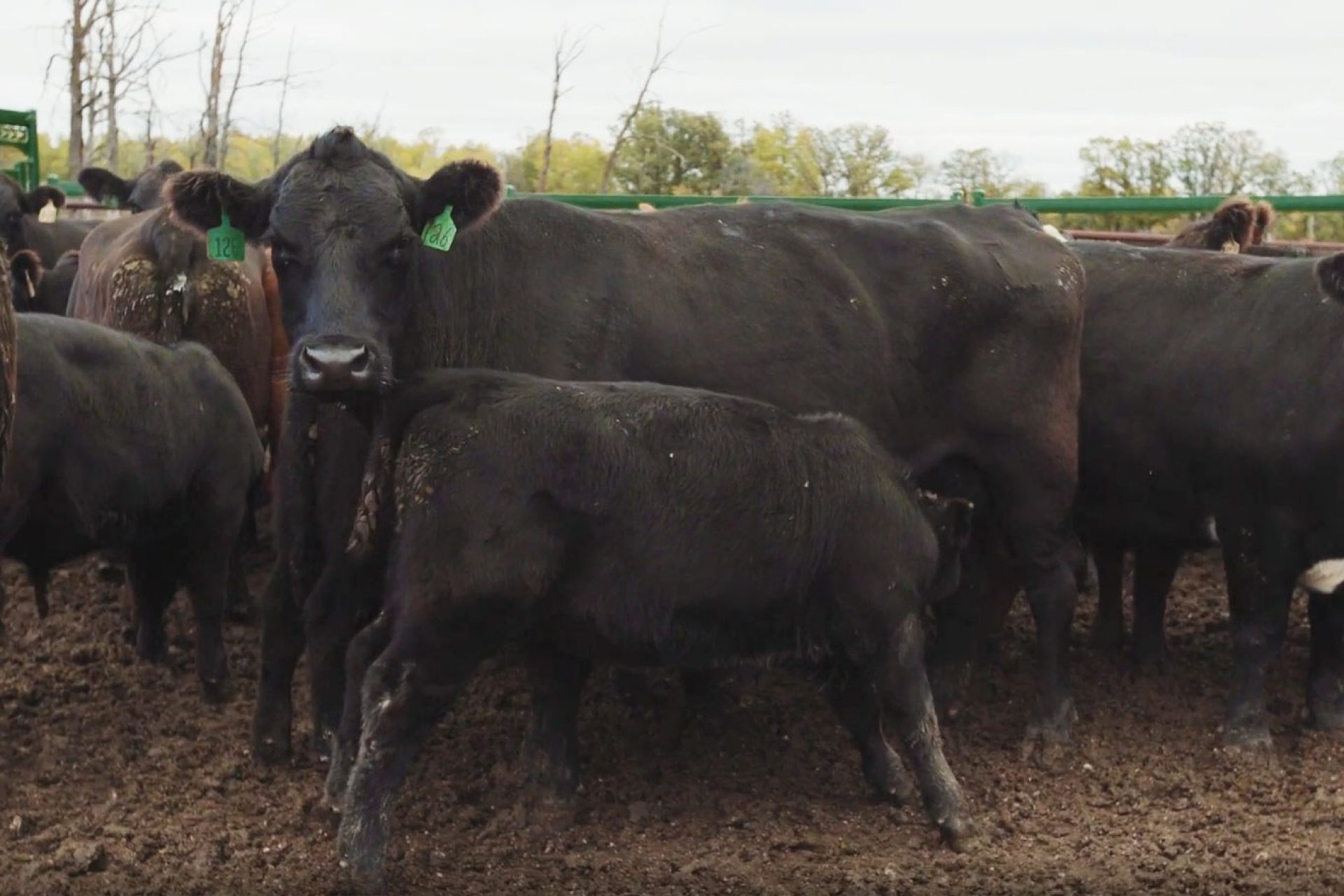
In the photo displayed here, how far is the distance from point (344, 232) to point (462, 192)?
0.45m

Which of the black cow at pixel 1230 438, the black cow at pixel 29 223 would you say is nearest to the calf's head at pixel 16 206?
the black cow at pixel 29 223

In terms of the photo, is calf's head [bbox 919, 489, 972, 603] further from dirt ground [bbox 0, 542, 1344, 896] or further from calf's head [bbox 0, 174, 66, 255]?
calf's head [bbox 0, 174, 66, 255]

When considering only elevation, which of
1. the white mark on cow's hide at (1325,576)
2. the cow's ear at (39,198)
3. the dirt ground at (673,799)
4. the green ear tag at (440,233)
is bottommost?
the dirt ground at (673,799)

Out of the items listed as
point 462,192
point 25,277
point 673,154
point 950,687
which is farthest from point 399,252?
point 673,154

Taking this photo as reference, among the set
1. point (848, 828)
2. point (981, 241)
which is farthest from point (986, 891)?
point (981, 241)

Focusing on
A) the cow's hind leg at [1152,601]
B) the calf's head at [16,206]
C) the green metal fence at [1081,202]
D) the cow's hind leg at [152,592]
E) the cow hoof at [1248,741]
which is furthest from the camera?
the calf's head at [16,206]

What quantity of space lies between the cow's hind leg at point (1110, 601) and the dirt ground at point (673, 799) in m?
0.31

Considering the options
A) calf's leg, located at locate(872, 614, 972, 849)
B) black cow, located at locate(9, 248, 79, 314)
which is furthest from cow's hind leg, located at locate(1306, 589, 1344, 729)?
black cow, located at locate(9, 248, 79, 314)

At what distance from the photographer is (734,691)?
7070mm

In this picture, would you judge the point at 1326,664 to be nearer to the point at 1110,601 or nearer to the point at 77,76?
the point at 1110,601

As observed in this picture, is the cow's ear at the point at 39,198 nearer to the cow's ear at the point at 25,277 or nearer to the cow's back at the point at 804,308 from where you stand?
the cow's ear at the point at 25,277

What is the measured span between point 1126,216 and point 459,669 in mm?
14245

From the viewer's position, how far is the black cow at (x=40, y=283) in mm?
9820

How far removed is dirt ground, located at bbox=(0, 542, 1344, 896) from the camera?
514 centimetres
